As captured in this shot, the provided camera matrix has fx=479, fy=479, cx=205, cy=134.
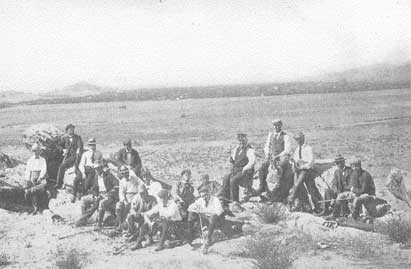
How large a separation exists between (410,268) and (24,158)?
523 inches

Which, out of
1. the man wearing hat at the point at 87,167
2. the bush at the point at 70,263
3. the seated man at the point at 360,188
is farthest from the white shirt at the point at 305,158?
the bush at the point at 70,263

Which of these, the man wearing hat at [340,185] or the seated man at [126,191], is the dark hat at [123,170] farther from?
the man wearing hat at [340,185]

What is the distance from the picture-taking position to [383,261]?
679 centimetres

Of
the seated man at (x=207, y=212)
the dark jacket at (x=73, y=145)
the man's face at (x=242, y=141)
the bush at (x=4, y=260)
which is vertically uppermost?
the man's face at (x=242, y=141)

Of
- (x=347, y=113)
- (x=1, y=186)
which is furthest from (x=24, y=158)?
(x=347, y=113)

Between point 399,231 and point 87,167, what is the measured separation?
551 cm

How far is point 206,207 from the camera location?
758 centimetres

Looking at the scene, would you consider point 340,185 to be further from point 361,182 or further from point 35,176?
point 35,176

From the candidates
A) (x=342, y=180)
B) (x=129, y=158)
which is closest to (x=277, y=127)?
(x=342, y=180)

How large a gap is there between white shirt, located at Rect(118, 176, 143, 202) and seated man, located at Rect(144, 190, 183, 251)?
55 cm

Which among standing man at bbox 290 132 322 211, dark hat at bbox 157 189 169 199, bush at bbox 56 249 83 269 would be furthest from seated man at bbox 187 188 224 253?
bush at bbox 56 249 83 269

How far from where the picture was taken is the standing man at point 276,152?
8375 mm

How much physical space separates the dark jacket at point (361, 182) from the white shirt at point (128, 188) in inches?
140

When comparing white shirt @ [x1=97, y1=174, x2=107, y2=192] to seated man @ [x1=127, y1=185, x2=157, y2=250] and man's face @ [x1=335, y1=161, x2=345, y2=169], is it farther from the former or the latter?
man's face @ [x1=335, y1=161, x2=345, y2=169]
